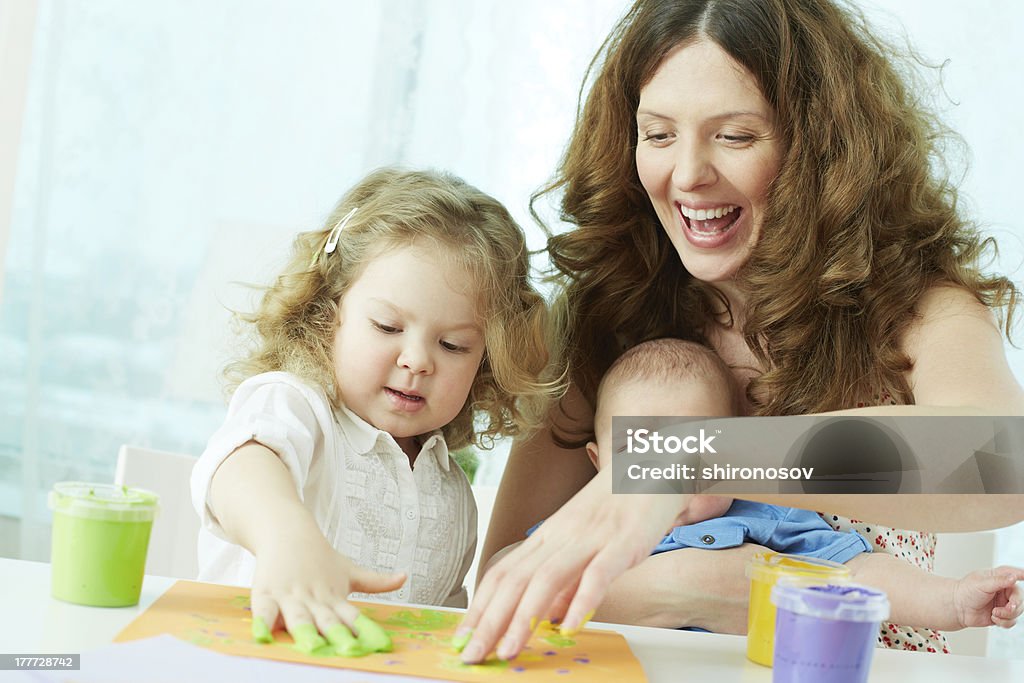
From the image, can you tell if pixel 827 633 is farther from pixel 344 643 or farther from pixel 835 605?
pixel 344 643

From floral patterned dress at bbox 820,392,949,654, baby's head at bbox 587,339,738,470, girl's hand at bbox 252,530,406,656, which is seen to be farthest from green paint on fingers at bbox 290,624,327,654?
floral patterned dress at bbox 820,392,949,654

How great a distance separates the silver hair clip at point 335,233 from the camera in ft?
4.22

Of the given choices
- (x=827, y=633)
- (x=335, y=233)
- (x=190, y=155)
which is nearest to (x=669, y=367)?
(x=335, y=233)

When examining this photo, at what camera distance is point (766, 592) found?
814 mm

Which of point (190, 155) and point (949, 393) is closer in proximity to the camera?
point (949, 393)

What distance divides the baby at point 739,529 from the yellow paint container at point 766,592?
20cm

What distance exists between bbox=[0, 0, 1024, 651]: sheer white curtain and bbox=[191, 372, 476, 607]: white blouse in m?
1.78

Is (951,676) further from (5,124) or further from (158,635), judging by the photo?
(5,124)

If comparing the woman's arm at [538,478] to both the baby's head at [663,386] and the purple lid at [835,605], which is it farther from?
the purple lid at [835,605]

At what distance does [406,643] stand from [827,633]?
11.8 inches

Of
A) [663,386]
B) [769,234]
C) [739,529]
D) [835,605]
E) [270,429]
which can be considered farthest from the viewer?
[769,234]

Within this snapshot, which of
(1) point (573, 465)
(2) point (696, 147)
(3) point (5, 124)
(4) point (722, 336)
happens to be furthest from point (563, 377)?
(3) point (5, 124)

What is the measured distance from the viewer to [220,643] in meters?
0.72

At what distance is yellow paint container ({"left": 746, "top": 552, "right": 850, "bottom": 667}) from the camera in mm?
805
